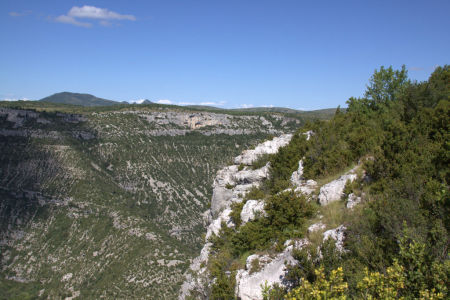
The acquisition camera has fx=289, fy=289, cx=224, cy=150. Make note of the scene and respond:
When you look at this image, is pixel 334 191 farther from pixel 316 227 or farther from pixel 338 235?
pixel 338 235

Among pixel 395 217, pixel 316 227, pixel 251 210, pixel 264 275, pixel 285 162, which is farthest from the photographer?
pixel 285 162

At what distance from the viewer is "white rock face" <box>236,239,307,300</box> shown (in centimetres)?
838

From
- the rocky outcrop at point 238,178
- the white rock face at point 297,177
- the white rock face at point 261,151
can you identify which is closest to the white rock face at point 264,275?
the white rock face at point 297,177

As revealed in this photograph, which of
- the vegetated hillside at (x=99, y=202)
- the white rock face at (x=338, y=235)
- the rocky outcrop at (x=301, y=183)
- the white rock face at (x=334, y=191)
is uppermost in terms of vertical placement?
the white rock face at (x=334, y=191)

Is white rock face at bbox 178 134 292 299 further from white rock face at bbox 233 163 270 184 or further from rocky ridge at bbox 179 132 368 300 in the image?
rocky ridge at bbox 179 132 368 300

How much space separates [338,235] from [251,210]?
6.27 m

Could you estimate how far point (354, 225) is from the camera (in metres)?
8.05

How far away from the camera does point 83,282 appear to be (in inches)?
1732

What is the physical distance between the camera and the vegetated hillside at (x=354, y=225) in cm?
562

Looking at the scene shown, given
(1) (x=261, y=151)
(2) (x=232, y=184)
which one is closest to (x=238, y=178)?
(2) (x=232, y=184)

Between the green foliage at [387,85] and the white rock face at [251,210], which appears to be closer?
the white rock face at [251,210]

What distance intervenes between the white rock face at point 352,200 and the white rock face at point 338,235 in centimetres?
144

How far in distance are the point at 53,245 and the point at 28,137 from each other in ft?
112

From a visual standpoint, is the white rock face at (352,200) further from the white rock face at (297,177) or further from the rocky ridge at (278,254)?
the white rock face at (297,177)
